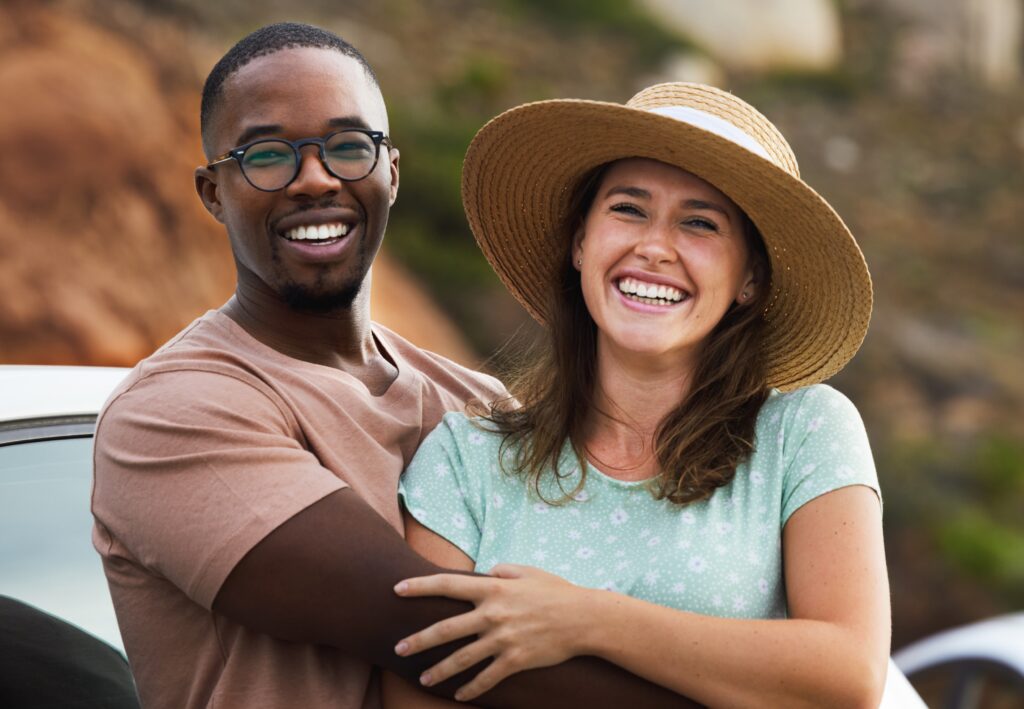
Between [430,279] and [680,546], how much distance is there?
7.41 m

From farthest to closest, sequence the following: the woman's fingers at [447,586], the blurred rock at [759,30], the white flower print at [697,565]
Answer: the blurred rock at [759,30], the white flower print at [697,565], the woman's fingers at [447,586]

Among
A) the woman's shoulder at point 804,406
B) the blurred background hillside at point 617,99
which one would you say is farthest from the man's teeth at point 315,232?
the blurred background hillside at point 617,99

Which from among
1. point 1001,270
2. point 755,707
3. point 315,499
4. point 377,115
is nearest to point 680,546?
point 755,707

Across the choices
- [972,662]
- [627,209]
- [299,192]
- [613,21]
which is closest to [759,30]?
[613,21]

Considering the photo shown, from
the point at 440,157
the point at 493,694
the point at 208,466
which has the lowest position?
the point at 493,694

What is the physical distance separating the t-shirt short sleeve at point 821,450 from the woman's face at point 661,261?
25 centimetres

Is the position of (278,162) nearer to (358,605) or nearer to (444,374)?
(444,374)

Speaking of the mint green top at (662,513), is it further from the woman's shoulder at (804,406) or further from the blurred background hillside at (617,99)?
the blurred background hillside at (617,99)

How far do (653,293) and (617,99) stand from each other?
9.44 m

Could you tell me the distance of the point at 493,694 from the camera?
2109 mm

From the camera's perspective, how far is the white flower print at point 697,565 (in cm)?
→ 231

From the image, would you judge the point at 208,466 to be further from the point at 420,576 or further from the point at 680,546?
the point at 680,546

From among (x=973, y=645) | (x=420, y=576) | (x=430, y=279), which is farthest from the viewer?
(x=430, y=279)

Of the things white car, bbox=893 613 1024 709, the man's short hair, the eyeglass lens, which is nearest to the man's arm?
the eyeglass lens
